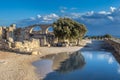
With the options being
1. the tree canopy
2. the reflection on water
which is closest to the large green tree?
the tree canopy

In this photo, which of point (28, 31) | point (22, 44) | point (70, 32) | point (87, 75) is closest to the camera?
point (87, 75)

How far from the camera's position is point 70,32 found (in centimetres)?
6125

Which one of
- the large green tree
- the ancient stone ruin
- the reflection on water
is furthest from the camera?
the ancient stone ruin

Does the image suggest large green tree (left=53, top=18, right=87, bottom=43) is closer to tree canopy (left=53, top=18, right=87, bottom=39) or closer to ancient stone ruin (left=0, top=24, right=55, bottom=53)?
tree canopy (left=53, top=18, right=87, bottom=39)

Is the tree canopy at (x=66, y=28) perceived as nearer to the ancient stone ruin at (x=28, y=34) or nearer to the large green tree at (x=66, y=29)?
the large green tree at (x=66, y=29)

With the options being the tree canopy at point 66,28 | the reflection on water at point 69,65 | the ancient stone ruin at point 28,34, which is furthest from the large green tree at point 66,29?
the reflection on water at point 69,65

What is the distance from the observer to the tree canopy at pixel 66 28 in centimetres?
6050

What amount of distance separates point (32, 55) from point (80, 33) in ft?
97.1

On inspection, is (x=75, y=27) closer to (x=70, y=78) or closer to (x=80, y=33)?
(x=80, y=33)

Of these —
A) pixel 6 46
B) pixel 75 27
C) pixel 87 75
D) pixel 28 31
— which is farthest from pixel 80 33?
pixel 87 75

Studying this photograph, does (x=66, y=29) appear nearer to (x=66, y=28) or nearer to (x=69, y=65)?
(x=66, y=28)

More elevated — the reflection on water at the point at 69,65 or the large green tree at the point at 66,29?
the large green tree at the point at 66,29

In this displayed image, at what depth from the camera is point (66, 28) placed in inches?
2379

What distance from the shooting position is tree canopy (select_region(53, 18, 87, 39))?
60500 millimetres
